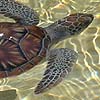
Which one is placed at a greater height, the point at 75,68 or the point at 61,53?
the point at 61,53

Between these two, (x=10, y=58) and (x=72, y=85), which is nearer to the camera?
(x=10, y=58)

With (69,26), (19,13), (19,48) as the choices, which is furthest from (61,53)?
(19,13)

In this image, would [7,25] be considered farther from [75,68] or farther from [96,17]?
[96,17]

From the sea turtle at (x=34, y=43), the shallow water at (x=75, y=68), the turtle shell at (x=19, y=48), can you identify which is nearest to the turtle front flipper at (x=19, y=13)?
the sea turtle at (x=34, y=43)

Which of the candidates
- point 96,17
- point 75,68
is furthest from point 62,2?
point 75,68

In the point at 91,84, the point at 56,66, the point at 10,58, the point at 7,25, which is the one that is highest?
the point at 7,25

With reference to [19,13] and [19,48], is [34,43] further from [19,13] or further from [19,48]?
[19,13]

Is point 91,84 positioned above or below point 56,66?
below
